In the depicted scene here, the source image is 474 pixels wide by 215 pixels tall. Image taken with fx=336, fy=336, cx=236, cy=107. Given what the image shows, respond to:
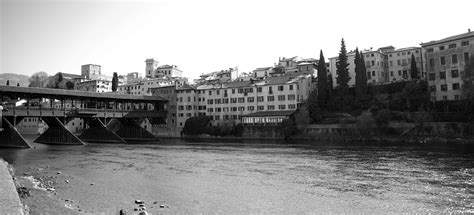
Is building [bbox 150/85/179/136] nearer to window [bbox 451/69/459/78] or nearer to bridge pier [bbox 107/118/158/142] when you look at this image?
bridge pier [bbox 107/118/158/142]

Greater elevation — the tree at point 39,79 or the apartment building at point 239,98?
the tree at point 39,79

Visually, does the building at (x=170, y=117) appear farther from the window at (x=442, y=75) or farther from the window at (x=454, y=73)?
the window at (x=454, y=73)

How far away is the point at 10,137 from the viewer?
5050 centimetres

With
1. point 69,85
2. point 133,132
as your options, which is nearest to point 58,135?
point 133,132

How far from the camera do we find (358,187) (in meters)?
19.8

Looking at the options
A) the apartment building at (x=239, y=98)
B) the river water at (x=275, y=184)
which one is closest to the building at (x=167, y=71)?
the apartment building at (x=239, y=98)

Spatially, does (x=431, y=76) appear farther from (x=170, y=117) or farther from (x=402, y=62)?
(x=170, y=117)

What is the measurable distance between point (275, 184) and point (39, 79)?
5108 inches

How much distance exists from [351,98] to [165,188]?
2030 inches

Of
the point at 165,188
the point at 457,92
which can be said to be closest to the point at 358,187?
the point at 165,188

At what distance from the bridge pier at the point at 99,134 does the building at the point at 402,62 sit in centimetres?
5959

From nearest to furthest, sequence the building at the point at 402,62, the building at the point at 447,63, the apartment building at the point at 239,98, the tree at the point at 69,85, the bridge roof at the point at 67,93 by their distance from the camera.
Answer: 1. the bridge roof at the point at 67,93
2. the building at the point at 447,63
3. the apartment building at the point at 239,98
4. the building at the point at 402,62
5. the tree at the point at 69,85

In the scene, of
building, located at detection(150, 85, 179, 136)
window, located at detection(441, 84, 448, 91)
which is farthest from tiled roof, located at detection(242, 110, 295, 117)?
window, located at detection(441, 84, 448, 91)

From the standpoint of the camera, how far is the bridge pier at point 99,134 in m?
65.8
